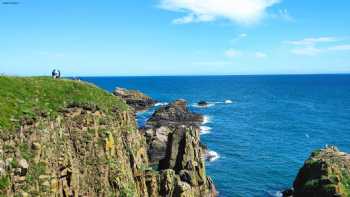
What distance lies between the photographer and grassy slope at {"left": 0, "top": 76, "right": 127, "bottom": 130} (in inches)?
1150

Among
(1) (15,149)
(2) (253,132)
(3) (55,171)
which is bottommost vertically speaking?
(2) (253,132)

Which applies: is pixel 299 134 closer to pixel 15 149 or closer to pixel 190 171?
pixel 190 171

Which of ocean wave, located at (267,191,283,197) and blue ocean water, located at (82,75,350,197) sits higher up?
blue ocean water, located at (82,75,350,197)

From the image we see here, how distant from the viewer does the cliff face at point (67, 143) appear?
26.7 meters

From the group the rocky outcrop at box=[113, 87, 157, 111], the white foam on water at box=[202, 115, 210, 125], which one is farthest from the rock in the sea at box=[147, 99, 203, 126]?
the rocky outcrop at box=[113, 87, 157, 111]

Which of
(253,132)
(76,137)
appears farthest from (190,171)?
(253,132)

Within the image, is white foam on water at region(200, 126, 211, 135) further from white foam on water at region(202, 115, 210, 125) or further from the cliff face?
the cliff face

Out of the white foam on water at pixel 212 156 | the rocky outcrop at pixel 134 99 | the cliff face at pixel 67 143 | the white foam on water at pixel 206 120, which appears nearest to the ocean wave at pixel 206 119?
the white foam on water at pixel 206 120

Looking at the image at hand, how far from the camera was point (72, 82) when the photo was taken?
39.0 m

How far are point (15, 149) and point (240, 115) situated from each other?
121 m

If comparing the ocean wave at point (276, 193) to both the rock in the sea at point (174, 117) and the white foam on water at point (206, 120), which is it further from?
the white foam on water at point (206, 120)

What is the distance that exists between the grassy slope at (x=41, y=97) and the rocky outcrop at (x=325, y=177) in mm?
26837

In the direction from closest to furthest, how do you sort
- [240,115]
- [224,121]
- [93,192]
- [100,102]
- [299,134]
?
[93,192]
[100,102]
[299,134]
[224,121]
[240,115]

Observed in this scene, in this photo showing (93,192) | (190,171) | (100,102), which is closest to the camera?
(93,192)
